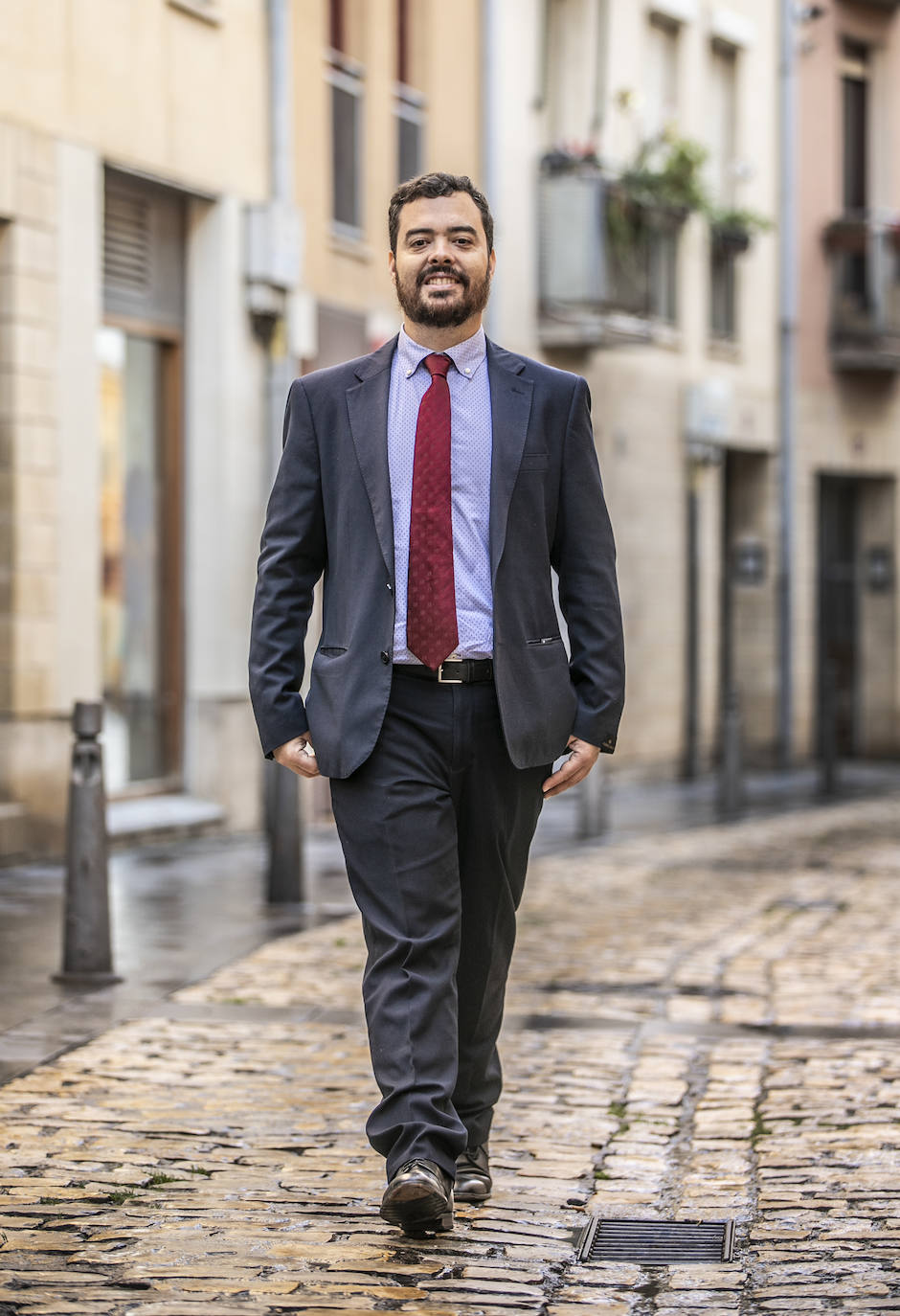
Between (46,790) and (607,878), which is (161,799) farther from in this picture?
(607,878)

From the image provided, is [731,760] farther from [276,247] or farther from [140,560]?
[276,247]

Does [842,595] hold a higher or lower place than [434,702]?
higher

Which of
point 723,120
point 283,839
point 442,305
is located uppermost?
point 723,120

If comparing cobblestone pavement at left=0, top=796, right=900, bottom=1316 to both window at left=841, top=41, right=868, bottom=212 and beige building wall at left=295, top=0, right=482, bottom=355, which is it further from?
window at left=841, top=41, right=868, bottom=212

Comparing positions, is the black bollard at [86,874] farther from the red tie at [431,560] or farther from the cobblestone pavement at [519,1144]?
the red tie at [431,560]

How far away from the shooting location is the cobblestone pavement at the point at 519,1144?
419cm

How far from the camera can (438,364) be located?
4.57 m

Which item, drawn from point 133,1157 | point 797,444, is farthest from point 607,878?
point 797,444

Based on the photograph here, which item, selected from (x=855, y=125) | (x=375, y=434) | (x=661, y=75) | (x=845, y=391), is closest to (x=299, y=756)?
(x=375, y=434)

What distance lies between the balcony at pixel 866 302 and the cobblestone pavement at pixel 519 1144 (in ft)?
54.2

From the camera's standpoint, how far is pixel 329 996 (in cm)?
766

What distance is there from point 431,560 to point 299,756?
48 centimetres

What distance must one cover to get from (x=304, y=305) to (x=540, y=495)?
1064 cm

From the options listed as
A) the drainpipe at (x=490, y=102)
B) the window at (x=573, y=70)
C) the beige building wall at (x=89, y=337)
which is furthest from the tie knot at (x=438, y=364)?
the window at (x=573, y=70)
